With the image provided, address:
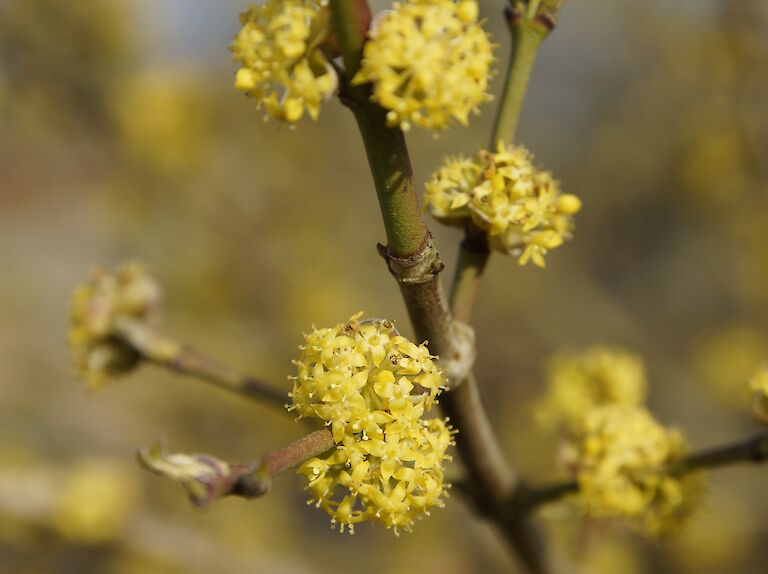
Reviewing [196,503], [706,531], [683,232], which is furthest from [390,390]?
[683,232]

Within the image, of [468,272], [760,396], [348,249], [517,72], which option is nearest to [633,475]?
[760,396]

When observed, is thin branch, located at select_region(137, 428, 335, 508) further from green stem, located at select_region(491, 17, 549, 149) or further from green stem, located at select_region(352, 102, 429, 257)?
green stem, located at select_region(491, 17, 549, 149)

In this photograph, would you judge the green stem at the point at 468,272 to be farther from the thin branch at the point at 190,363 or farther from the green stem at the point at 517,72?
the thin branch at the point at 190,363

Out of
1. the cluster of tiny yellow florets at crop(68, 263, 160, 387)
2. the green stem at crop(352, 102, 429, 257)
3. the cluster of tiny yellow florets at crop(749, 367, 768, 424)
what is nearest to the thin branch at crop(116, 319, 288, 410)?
the cluster of tiny yellow florets at crop(68, 263, 160, 387)

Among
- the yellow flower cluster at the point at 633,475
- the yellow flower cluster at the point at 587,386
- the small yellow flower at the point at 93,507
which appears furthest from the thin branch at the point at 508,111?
the small yellow flower at the point at 93,507

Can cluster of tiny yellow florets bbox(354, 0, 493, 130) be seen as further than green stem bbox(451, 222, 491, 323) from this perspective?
No

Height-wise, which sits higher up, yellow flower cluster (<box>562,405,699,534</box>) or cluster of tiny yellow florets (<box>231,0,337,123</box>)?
cluster of tiny yellow florets (<box>231,0,337,123</box>)

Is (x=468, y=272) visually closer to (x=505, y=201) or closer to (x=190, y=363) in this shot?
(x=505, y=201)
